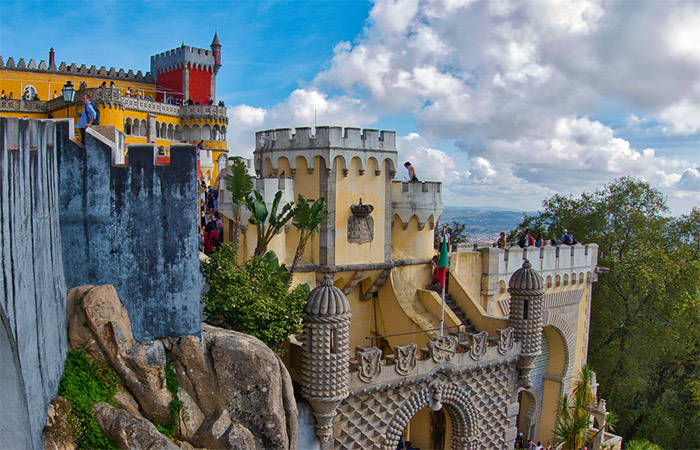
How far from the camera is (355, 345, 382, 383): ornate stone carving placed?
58.2ft

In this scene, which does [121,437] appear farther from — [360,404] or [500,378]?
[500,378]

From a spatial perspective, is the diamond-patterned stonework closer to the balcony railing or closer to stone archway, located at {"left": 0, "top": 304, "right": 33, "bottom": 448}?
stone archway, located at {"left": 0, "top": 304, "right": 33, "bottom": 448}

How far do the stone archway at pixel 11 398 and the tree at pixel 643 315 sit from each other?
30669mm

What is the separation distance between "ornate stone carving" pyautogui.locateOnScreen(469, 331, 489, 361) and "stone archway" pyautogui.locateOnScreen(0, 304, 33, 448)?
14.6 meters

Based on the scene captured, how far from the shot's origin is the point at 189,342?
43.3 feet

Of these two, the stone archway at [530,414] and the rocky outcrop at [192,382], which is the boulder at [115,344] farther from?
the stone archway at [530,414]

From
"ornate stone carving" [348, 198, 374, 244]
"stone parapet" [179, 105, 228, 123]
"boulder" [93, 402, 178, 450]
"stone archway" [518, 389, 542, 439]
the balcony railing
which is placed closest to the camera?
"boulder" [93, 402, 178, 450]

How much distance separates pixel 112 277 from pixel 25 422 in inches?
149

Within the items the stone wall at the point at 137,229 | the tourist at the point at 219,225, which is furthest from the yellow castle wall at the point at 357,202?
the stone wall at the point at 137,229

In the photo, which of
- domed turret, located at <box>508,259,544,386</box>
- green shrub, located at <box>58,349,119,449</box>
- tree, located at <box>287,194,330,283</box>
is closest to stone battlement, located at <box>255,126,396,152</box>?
tree, located at <box>287,194,330,283</box>

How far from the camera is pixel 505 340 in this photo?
2186 centimetres

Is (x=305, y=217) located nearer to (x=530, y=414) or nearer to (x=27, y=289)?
(x=27, y=289)

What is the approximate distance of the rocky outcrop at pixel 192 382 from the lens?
12.0 m

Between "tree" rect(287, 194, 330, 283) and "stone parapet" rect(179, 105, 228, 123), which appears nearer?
"tree" rect(287, 194, 330, 283)
